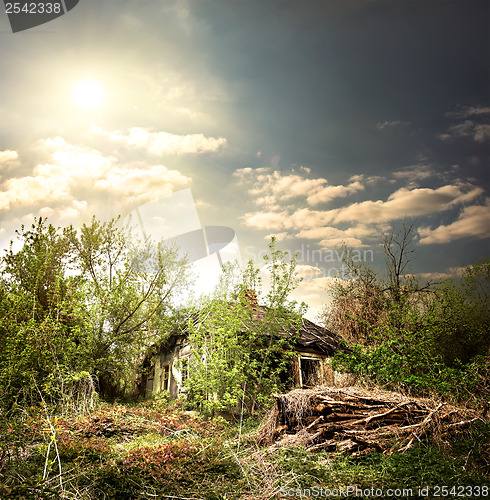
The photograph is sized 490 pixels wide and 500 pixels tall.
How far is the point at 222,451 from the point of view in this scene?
707 centimetres

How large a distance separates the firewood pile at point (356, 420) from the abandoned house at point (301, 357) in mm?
4407

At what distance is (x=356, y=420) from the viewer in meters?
7.40

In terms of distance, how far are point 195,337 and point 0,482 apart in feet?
27.0

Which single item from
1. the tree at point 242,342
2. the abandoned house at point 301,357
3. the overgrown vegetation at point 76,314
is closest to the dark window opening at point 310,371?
the abandoned house at point 301,357

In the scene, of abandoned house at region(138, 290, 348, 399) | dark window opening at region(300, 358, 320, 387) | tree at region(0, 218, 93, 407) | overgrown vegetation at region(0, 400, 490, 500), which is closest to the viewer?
overgrown vegetation at region(0, 400, 490, 500)

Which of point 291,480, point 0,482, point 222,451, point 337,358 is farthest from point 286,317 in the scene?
point 0,482

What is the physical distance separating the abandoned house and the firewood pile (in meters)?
4.41

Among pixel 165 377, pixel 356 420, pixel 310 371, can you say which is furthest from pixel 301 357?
pixel 165 377

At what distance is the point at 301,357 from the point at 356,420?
26.2ft

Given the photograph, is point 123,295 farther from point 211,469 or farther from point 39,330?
point 211,469

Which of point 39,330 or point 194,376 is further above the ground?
point 39,330

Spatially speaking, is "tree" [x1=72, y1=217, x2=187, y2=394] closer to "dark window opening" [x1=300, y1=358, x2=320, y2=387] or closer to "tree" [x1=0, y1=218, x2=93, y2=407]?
"tree" [x1=0, y1=218, x2=93, y2=407]

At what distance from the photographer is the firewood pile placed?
6.79 meters

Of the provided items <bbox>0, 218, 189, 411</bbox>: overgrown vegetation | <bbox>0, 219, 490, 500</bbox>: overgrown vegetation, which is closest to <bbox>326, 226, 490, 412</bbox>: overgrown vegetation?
<bbox>0, 219, 490, 500</bbox>: overgrown vegetation
